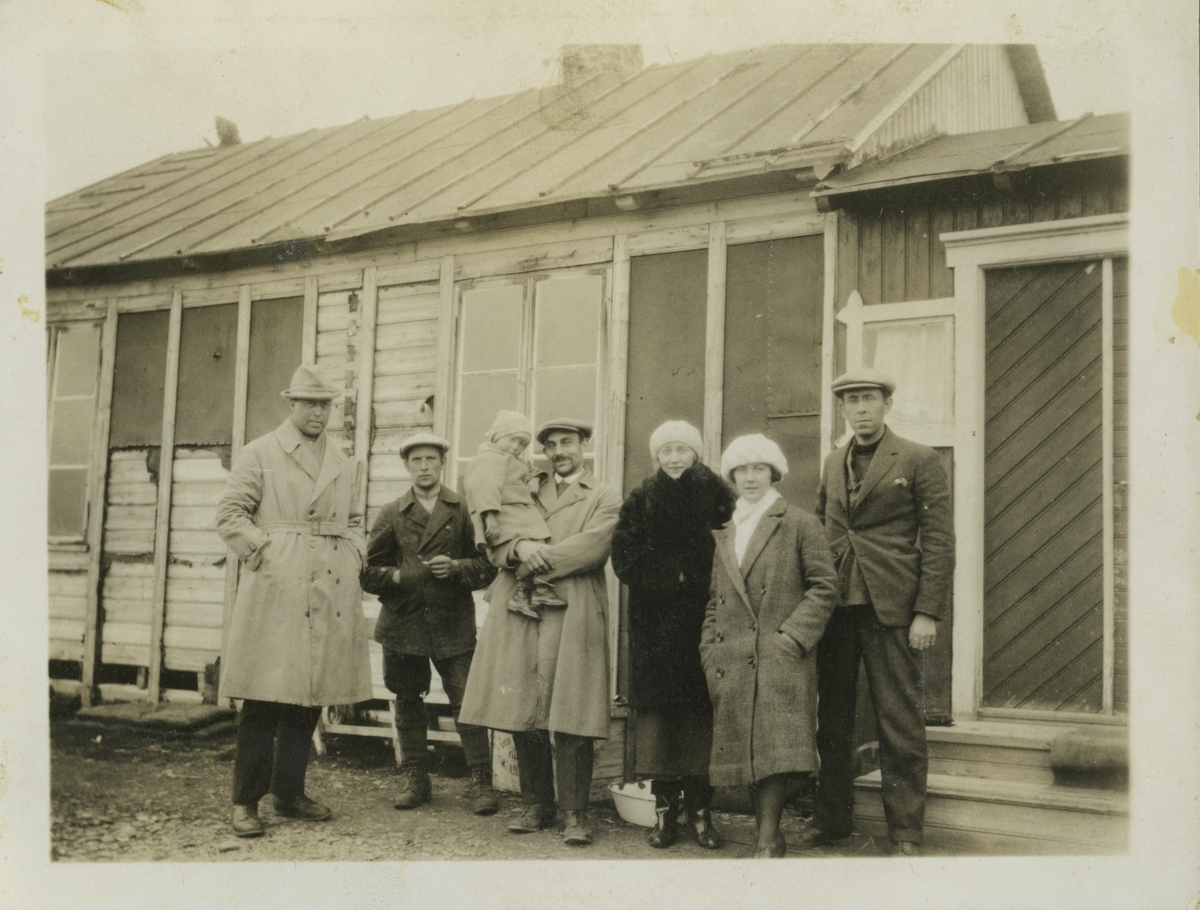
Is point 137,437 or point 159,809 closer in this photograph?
point 159,809

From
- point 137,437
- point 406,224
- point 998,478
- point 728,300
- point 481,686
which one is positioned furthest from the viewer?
point 137,437

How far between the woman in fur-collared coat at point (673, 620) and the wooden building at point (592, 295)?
3.40 ft

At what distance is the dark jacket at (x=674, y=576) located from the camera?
172 inches

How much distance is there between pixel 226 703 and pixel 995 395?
4.98 metres

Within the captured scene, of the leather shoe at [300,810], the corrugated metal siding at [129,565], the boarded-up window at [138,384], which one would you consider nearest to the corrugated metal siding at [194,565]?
the corrugated metal siding at [129,565]

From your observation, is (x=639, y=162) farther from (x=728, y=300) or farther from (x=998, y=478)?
(x=998, y=478)

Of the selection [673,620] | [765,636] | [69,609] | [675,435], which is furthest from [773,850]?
[69,609]

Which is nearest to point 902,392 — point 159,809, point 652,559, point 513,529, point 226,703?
point 652,559

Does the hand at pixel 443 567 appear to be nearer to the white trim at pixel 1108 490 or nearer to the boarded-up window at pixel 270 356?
the boarded-up window at pixel 270 356

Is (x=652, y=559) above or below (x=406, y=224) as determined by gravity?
below

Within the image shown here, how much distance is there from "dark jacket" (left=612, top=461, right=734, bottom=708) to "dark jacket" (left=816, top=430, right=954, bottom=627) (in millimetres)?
557

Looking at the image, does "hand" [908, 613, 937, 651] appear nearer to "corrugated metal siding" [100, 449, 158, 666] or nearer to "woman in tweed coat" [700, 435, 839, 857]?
"woman in tweed coat" [700, 435, 839, 857]

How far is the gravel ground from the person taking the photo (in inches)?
173

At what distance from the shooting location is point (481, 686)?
4.70 m
